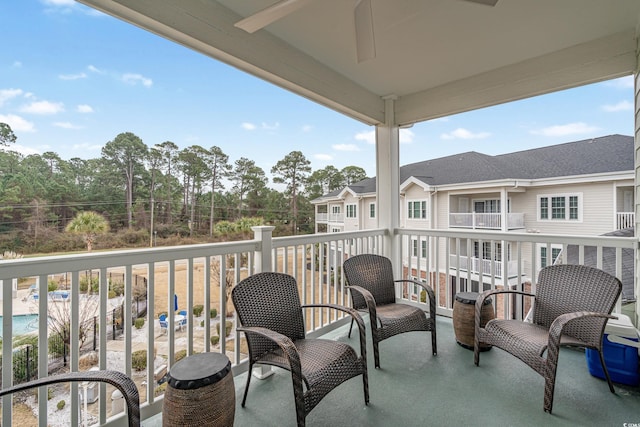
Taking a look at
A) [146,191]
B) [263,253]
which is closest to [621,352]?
[263,253]

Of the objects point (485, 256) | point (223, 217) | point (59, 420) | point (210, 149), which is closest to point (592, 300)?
point (485, 256)

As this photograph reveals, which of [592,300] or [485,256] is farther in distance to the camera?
[485,256]

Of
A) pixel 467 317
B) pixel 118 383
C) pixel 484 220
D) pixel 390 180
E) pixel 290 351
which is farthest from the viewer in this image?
pixel 390 180

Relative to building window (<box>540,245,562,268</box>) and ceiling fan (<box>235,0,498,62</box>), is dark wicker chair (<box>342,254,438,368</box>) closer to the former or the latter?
building window (<box>540,245,562,268</box>)

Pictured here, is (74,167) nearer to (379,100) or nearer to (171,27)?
(171,27)

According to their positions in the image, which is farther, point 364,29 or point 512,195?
point 512,195

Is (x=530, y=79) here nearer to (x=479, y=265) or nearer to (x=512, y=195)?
(x=512, y=195)

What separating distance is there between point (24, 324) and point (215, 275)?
1.07 meters

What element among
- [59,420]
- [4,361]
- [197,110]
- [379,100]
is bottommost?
[59,420]

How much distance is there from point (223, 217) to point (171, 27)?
1.44m

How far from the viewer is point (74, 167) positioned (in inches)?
73.0

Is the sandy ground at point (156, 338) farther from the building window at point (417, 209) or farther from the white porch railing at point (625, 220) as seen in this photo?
the white porch railing at point (625, 220)

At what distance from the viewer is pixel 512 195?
3.42 metres

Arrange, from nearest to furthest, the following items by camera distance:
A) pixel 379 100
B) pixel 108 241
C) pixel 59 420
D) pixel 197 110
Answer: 1. pixel 59 420
2. pixel 108 241
3. pixel 197 110
4. pixel 379 100
